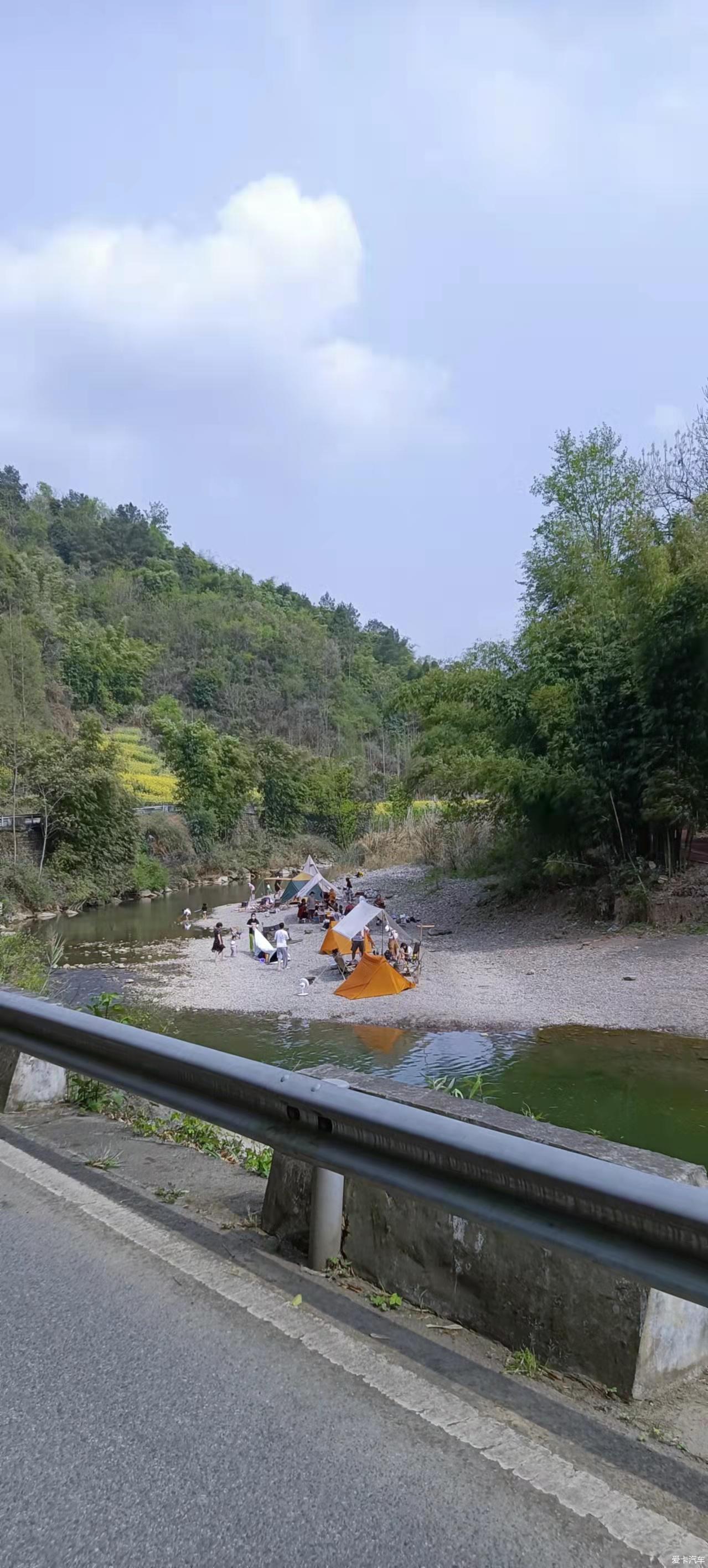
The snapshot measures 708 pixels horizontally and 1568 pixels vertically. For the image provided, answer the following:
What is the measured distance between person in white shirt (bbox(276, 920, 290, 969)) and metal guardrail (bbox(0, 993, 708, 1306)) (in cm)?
2376

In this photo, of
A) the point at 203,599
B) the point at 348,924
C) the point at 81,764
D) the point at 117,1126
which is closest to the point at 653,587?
the point at 348,924

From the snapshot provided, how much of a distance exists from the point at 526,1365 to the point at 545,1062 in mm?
14819

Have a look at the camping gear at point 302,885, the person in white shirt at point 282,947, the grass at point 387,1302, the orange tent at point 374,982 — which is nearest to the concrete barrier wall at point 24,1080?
the grass at point 387,1302

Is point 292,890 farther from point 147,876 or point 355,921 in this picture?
point 355,921

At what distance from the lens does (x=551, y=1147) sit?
8.32ft

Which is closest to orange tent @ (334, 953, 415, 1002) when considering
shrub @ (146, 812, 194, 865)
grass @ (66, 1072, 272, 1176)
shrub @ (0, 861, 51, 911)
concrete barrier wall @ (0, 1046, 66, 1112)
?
grass @ (66, 1072, 272, 1176)

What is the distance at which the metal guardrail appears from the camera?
223cm

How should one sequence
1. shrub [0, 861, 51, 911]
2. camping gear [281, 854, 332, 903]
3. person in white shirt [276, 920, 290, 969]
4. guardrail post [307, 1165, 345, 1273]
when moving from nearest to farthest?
guardrail post [307, 1165, 345, 1273]
person in white shirt [276, 920, 290, 969]
camping gear [281, 854, 332, 903]
shrub [0, 861, 51, 911]

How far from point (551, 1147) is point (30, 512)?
149 meters

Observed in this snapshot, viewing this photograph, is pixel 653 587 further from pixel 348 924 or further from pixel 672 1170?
pixel 672 1170

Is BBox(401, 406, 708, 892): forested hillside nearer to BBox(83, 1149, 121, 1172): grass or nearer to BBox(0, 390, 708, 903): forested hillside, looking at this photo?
BBox(0, 390, 708, 903): forested hillside

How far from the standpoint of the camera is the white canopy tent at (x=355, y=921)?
89.4ft

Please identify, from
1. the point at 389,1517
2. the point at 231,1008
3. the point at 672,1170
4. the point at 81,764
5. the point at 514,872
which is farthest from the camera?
the point at 81,764

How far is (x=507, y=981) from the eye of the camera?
22844 millimetres
